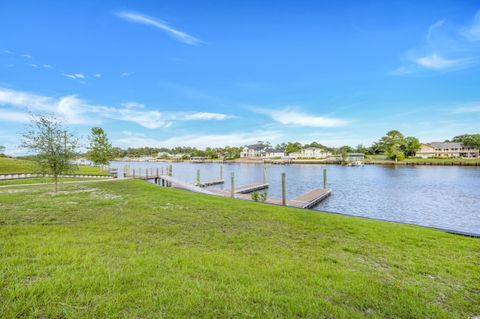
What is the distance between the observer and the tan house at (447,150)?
90819 mm

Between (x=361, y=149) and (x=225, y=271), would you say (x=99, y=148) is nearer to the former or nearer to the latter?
(x=225, y=271)

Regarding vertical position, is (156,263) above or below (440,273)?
above

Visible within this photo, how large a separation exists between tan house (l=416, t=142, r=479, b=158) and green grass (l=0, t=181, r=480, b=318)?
114579 millimetres

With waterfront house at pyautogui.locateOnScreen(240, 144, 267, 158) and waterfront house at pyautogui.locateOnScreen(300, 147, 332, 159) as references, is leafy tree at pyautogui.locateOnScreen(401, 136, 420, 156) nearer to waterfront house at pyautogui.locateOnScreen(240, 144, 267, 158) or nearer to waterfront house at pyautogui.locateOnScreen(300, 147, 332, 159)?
waterfront house at pyautogui.locateOnScreen(300, 147, 332, 159)

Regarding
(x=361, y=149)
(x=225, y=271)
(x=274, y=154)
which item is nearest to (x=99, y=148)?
(x=225, y=271)

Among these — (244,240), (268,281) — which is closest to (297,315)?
(268,281)

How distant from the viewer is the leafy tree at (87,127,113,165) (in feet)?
127

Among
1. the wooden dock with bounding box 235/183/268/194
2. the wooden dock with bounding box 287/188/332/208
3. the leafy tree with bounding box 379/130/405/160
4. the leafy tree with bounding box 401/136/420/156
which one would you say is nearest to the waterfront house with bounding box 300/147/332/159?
the leafy tree with bounding box 379/130/405/160

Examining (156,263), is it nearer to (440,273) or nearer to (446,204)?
(440,273)

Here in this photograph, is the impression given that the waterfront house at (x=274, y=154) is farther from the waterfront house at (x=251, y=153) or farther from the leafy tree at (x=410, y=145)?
the leafy tree at (x=410, y=145)

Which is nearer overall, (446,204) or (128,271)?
(128,271)

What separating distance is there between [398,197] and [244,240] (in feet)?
72.6

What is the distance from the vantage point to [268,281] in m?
3.37

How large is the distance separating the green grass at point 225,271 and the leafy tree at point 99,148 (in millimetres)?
36122
